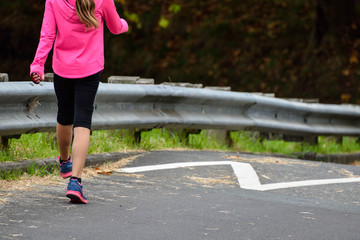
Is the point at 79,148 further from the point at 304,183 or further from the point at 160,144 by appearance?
the point at 160,144

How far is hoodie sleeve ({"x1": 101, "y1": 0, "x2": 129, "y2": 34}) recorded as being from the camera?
5266 mm

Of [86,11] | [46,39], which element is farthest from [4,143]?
[86,11]

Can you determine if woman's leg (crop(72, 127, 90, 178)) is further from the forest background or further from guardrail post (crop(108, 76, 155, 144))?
the forest background

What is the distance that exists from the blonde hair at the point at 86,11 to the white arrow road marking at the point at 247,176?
174 centimetres

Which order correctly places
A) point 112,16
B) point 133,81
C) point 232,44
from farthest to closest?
point 232,44, point 133,81, point 112,16

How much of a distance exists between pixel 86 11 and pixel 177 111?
3243 millimetres

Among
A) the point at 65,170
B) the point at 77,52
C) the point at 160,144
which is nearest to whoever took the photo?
the point at 77,52

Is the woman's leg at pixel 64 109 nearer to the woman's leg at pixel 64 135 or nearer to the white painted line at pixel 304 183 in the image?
the woman's leg at pixel 64 135

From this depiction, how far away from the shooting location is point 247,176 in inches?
255

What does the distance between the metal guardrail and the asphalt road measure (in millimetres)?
665

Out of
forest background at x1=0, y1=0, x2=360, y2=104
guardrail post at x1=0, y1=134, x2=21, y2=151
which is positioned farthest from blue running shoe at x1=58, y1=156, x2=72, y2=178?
forest background at x1=0, y1=0, x2=360, y2=104

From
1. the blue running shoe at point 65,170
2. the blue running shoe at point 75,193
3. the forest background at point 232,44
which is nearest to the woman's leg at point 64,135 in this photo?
the blue running shoe at point 65,170

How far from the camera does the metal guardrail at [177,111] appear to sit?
602 cm

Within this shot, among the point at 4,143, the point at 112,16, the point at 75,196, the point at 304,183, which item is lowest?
the point at 304,183
